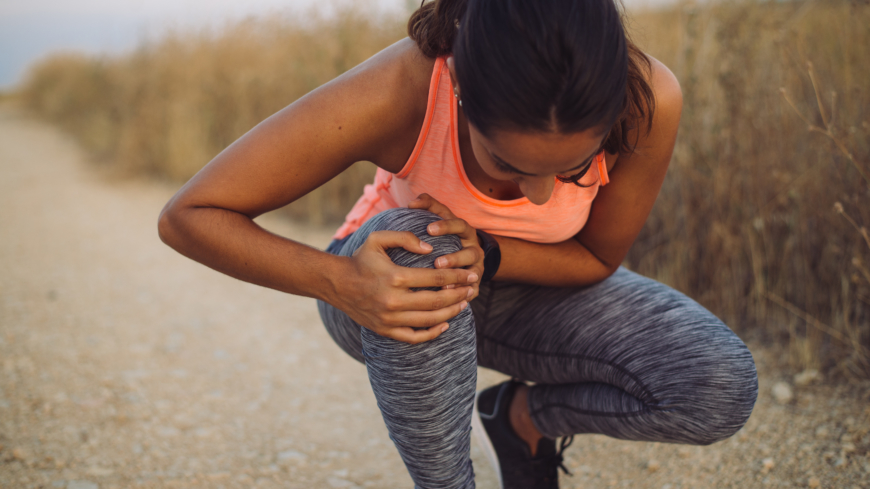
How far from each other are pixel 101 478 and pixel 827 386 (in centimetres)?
223

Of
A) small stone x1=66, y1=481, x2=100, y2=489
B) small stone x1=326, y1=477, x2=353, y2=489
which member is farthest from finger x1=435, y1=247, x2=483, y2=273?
small stone x1=66, y1=481, x2=100, y2=489

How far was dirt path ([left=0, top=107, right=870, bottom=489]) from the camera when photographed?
1.58 m

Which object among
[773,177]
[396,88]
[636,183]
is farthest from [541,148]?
[773,177]

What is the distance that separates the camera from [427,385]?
1.03 metres

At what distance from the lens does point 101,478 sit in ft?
5.14

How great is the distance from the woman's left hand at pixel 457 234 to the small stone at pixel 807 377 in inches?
53.9

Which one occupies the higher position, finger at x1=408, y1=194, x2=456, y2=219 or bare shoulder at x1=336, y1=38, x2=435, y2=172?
bare shoulder at x1=336, y1=38, x2=435, y2=172

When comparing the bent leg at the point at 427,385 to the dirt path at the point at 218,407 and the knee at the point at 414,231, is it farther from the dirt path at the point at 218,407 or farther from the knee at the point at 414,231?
the dirt path at the point at 218,407

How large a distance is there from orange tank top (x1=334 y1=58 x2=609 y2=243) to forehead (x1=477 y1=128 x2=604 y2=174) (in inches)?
8.2

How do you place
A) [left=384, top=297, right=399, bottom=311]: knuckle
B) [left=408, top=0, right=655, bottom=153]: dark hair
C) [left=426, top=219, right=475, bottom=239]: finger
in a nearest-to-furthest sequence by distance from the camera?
[left=408, top=0, right=655, bottom=153]: dark hair
[left=384, top=297, right=399, bottom=311]: knuckle
[left=426, top=219, right=475, bottom=239]: finger

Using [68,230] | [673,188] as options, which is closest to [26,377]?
[68,230]

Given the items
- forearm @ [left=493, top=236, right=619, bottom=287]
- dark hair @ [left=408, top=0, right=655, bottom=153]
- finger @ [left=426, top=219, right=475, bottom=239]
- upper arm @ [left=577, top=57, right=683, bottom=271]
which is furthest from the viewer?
forearm @ [left=493, top=236, right=619, bottom=287]

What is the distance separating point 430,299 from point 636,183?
1.97ft

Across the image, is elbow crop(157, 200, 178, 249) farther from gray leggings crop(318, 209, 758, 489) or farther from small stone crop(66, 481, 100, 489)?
small stone crop(66, 481, 100, 489)
